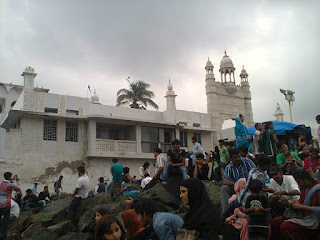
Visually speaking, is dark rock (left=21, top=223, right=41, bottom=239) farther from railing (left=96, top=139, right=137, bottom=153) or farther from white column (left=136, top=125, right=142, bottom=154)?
white column (left=136, top=125, right=142, bottom=154)

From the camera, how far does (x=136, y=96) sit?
30.6m

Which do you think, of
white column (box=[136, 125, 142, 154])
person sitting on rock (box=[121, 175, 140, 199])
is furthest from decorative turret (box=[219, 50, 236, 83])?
person sitting on rock (box=[121, 175, 140, 199])

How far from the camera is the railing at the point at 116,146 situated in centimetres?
2227

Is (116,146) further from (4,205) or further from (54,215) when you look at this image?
(4,205)

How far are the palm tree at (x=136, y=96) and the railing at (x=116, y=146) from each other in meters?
7.59

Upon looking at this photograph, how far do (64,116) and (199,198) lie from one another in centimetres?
1863

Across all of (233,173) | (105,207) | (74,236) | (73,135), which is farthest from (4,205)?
(73,135)

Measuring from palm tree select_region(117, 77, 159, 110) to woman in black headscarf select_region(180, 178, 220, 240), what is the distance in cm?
2628

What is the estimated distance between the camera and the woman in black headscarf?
3.89m

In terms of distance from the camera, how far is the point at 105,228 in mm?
3588

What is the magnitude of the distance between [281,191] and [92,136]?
17859 millimetres

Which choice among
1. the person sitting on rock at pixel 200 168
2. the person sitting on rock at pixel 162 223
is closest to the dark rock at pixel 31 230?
the person sitting on rock at pixel 200 168

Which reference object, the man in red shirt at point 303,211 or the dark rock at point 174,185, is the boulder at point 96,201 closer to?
the dark rock at point 174,185

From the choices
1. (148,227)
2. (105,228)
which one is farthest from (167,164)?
(105,228)
